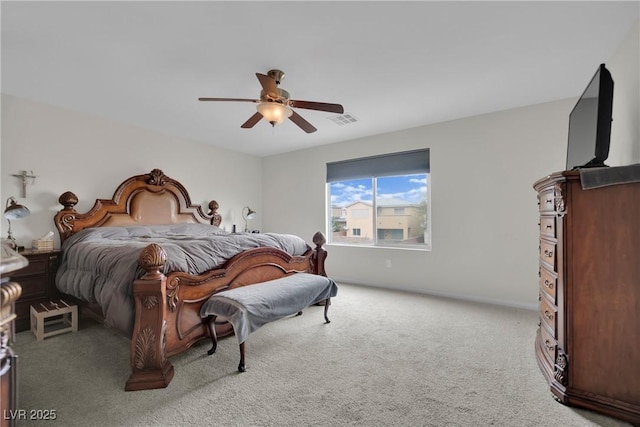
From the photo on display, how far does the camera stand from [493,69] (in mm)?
2496

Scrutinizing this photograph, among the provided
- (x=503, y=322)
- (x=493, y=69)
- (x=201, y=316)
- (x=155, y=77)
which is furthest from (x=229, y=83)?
(x=503, y=322)

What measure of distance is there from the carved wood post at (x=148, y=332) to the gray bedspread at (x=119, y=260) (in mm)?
157

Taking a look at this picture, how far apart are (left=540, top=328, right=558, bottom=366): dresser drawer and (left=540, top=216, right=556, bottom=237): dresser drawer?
646 mm

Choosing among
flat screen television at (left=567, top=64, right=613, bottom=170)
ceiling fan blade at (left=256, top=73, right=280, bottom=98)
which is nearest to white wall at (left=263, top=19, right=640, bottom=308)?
flat screen television at (left=567, top=64, right=613, bottom=170)

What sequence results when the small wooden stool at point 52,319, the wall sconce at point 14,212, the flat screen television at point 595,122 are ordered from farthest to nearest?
the wall sconce at point 14,212 < the small wooden stool at point 52,319 < the flat screen television at point 595,122

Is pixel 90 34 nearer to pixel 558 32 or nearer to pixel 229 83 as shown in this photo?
pixel 229 83

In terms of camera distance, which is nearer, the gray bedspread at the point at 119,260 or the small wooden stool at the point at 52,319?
the gray bedspread at the point at 119,260

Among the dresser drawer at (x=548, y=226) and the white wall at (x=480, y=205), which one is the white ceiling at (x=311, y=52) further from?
the dresser drawer at (x=548, y=226)

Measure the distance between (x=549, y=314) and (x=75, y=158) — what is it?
486 cm

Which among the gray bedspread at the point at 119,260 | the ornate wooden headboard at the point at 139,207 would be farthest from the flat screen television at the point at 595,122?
the ornate wooden headboard at the point at 139,207

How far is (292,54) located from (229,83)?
0.78 metres

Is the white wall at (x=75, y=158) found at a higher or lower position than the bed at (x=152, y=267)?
higher

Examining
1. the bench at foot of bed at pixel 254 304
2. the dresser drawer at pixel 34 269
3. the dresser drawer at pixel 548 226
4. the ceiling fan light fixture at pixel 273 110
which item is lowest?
the bench at foot of bed at pixel 254 304

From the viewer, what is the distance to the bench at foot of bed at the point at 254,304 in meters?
2.03
